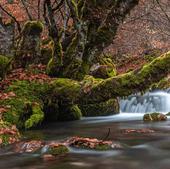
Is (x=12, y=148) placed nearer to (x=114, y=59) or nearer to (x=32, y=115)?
(x=32, y=115)

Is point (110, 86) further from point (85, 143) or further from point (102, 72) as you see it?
point (102, 72)

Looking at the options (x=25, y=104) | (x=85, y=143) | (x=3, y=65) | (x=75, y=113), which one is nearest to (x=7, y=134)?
(x=85, y=143)

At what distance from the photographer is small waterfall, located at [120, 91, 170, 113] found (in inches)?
621

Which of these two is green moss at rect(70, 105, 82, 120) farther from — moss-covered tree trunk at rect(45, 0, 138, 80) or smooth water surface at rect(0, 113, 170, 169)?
smooth water surface at rect(0, 113, 170, 169)

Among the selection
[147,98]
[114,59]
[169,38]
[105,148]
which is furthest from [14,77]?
[169,38]

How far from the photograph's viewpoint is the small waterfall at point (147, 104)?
51.8 ft

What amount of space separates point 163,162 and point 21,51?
6968mm

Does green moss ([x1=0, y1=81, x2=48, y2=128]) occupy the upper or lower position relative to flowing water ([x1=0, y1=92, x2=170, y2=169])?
upper

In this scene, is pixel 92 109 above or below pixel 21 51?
below

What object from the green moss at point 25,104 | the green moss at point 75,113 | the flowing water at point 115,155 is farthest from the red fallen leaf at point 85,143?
the green moss at point 75,113

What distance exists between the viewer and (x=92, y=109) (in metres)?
14.6

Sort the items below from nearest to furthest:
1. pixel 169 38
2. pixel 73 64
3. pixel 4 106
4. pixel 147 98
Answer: pixel 4 106 → pixel 73 64 → pixel 147 98 → pixel 169 38

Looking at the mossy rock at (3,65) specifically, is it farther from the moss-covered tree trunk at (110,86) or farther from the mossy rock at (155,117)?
the mossy rock at (155,117)

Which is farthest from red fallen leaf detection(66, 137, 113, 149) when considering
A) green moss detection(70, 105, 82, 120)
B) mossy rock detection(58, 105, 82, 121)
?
green moss detection(70, 105, 82, 120)
